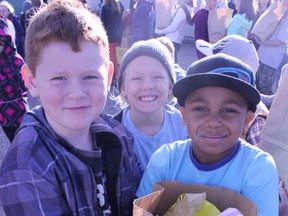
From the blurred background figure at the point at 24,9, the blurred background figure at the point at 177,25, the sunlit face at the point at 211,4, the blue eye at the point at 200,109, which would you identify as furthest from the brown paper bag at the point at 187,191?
the blurred background figure at the point at 24,9

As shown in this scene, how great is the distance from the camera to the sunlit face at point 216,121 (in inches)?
62.2

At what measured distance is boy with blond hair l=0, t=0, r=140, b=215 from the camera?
4.29 ft

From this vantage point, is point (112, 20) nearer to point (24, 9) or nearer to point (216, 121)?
point (24, 9)

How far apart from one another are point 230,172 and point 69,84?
71 cm

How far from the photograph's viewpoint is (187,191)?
57.1 inches

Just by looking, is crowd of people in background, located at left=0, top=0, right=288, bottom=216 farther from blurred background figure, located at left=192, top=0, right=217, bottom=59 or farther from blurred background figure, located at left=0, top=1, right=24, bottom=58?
blurred background figure, located at left=0, top=1, right=24, bottom=58

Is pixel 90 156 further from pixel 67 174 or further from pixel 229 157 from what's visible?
pixel 229 157

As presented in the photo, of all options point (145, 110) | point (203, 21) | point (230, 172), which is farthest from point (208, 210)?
point (203, 21)

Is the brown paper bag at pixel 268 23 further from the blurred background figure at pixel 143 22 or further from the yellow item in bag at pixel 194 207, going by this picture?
the yellow item in bag at pixel 194 207

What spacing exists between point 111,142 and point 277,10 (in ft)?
13.9

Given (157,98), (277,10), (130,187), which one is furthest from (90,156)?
(277,10)

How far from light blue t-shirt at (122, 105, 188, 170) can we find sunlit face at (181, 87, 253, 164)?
54cm

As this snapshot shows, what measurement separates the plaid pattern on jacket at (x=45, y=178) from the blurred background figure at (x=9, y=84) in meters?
2.79

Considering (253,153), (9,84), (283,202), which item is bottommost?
(9,84)
